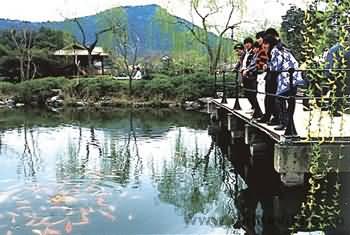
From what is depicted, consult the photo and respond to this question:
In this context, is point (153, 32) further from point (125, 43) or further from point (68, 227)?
point (68, 227)

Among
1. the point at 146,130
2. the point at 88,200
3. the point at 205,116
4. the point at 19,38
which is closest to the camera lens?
the point at 88,200

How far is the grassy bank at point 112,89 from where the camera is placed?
24.9 meters

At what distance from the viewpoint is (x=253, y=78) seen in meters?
9.37

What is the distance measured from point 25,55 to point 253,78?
87.5ft

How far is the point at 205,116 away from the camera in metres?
20.9

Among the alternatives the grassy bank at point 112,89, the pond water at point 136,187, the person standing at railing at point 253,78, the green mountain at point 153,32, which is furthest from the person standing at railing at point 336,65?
the green mountain at point 153,32

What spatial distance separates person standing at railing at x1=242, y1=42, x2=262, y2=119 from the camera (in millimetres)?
8703

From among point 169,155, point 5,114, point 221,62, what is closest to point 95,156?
point 169,155

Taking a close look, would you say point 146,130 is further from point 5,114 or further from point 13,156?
point 5,114

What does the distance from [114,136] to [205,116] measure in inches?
256

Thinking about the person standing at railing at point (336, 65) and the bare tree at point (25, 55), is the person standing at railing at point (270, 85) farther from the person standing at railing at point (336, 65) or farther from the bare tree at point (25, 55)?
the bare tree at point (25, 55)

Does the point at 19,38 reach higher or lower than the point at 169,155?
higher

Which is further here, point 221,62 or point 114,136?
point 221,62

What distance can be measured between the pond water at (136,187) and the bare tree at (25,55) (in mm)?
18153
